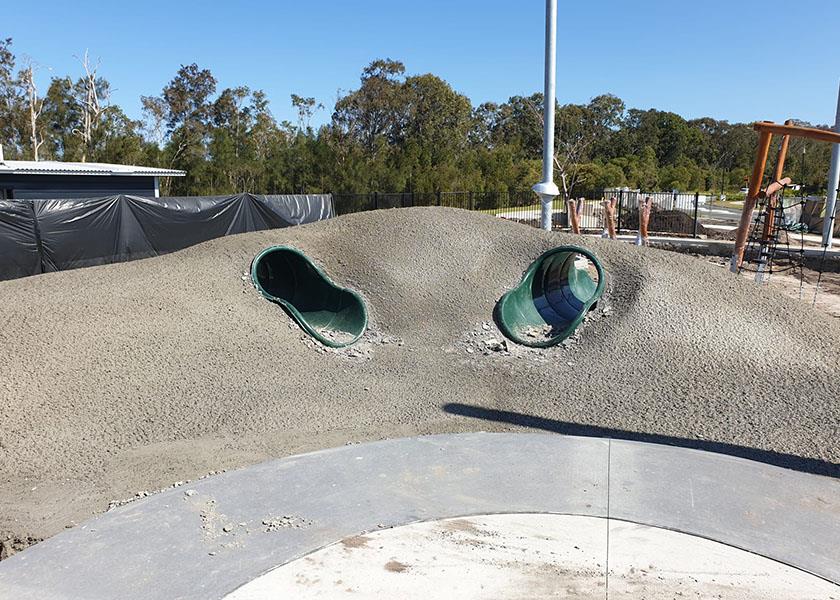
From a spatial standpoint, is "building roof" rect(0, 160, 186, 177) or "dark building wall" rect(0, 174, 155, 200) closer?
"building roof" rect(0, 160, 186, 177)

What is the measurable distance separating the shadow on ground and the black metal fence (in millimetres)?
17806

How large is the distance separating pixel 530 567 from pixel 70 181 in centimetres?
2329

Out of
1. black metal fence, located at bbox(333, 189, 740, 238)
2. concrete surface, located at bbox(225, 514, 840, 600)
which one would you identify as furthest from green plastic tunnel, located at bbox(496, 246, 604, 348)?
black metal fence, located at bbox(333, 189, 740, 238)

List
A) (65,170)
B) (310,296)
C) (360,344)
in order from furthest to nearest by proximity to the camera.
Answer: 1. (65,170)
2. (310,296)
3. (360,344)

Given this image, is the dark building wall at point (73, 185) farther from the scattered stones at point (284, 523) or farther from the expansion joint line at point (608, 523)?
the expansion joint line at point (608, 523)

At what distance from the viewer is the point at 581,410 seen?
7867 mm

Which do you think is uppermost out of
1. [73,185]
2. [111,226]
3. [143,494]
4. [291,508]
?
[73,185]

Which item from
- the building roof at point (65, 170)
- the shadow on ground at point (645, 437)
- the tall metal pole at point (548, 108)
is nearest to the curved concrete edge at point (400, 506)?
the shadow on ground at point (645, 437)

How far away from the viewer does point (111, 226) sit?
16172 millimetres

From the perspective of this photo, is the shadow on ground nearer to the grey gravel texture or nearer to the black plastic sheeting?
the grey gravel texture

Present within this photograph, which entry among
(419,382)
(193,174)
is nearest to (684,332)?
(419,382)

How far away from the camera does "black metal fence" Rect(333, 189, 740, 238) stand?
27.0 m

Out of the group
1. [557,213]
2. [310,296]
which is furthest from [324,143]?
[310,296]

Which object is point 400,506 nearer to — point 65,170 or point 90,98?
point 65,170
